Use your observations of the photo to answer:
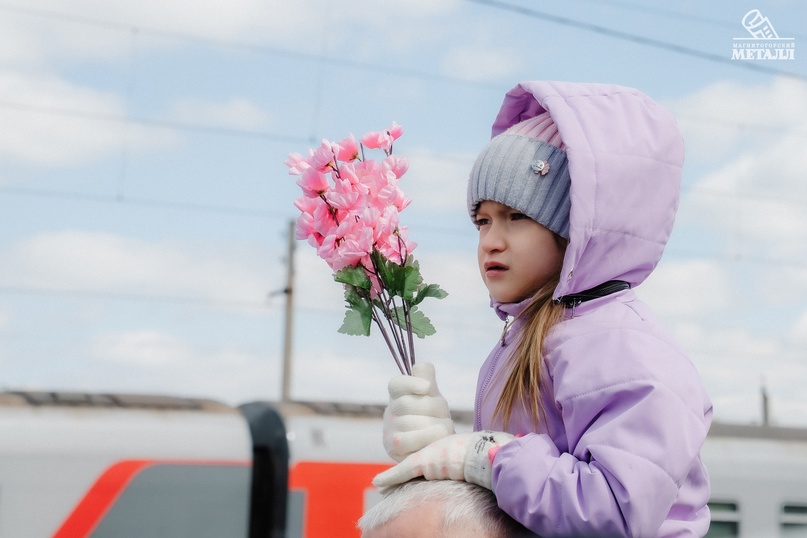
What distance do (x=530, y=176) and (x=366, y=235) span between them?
0.31m

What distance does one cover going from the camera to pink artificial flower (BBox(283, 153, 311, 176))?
1871 millimetres

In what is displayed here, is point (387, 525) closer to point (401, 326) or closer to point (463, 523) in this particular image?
point (463, 523)

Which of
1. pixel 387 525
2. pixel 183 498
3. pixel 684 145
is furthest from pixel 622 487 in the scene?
pixel 183 498

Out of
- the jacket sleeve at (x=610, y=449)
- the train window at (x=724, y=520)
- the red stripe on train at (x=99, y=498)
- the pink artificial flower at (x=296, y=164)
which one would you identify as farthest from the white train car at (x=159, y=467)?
the jacket sleeve at (x=610, y=449)

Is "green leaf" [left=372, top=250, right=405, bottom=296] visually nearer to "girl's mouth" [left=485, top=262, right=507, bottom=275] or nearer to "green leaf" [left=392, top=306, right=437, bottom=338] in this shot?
"green leaf" [left=392, top=306, right=437, bottom=338]

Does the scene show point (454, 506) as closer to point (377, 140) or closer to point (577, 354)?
point (577, 354)

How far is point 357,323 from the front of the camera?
1779 mm

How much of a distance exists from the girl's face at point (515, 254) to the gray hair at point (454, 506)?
39 centimetres

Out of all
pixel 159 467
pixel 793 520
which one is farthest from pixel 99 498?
pixel 793 520

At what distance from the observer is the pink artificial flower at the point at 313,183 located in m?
1.84

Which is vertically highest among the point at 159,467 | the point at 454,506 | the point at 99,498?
the point at 454,506

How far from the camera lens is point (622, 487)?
1.43 meters

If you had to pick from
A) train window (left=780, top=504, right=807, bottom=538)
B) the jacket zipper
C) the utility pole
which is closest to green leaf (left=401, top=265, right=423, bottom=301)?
the jacket zipper

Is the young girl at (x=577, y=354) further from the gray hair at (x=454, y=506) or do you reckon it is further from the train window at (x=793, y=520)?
the train window at (x=793, y=520)
